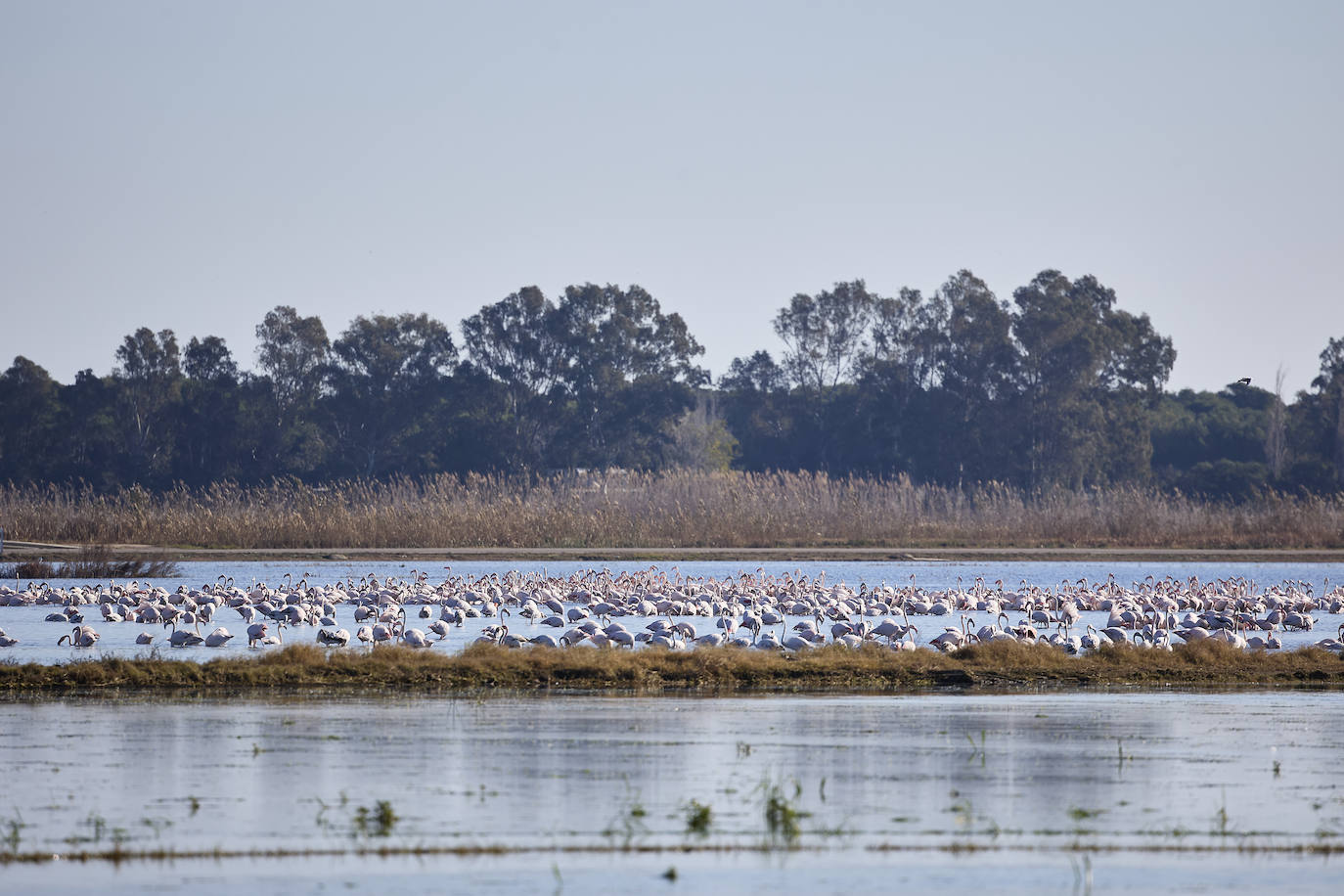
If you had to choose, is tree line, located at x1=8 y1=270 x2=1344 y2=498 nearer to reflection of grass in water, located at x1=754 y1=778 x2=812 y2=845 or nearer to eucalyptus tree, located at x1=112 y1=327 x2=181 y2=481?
eucalyptus tree, located at x1=112 y1=327 x2=181 y2=481

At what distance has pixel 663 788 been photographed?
31.9ft

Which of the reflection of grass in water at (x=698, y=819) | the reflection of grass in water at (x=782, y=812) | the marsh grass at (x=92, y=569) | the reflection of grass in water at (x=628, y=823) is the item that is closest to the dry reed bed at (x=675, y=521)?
the marsh grass at (x=92, y=569)

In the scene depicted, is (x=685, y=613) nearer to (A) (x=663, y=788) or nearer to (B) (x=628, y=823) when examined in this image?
(A) (x=663, y=788)

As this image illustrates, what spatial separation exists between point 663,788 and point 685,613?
13.5m

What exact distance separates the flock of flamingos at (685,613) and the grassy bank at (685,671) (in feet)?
3.09

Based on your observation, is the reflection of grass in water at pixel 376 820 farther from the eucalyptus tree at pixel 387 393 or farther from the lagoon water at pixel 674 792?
the eucalyptus tree at pixel 387 393

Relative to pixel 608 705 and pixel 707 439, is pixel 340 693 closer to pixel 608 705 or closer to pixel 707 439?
pixel 608 705

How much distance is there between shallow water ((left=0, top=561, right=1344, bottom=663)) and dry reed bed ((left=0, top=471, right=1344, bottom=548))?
198 cm

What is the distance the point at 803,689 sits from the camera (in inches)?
618

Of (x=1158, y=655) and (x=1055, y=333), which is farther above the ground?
(x=1055, y=333)

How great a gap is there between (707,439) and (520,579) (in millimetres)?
40895

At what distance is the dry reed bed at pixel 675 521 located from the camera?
135 ft

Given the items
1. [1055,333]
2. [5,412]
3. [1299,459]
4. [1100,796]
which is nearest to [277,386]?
[5,412]

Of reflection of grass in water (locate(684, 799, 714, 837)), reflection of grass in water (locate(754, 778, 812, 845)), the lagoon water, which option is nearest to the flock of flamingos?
the lagoon water
